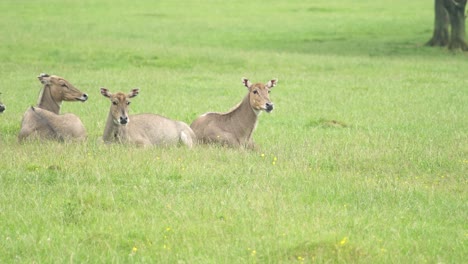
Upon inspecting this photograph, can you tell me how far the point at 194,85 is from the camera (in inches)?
1045

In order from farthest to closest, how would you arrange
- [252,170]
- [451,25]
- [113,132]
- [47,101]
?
[451,25] → [47,101] → [113,132] → [252,170]

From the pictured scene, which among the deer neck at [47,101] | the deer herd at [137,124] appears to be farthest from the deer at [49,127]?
the deer neck at [47,101]

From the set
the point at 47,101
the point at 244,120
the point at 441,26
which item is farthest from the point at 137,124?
the point at 441,26

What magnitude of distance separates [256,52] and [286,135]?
63.8ft

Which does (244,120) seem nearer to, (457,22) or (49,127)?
(49,127)

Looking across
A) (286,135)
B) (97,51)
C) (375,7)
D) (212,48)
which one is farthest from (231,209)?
(375,7)

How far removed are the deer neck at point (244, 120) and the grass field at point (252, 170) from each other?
441 millimetres

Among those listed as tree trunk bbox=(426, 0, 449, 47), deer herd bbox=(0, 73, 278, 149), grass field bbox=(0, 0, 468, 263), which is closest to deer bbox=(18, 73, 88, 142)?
deer herd bbox=(0, 73, 278, 149)

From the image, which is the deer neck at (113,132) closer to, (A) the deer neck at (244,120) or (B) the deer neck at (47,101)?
(A) the deer neck at (244,120)

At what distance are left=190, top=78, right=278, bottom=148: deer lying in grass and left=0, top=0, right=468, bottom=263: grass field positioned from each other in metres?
0.52

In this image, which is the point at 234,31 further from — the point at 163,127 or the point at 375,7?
the point at 163,127

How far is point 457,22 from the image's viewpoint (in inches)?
1453

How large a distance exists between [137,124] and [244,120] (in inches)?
85.7

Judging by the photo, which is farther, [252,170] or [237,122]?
[237,122]
